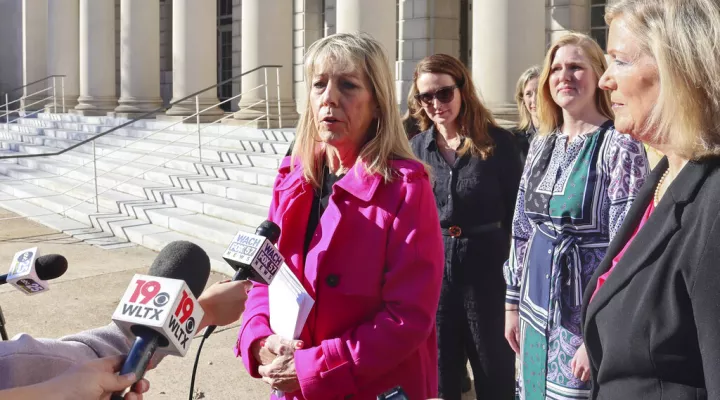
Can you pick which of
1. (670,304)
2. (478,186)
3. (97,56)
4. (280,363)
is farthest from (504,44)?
(97,56)

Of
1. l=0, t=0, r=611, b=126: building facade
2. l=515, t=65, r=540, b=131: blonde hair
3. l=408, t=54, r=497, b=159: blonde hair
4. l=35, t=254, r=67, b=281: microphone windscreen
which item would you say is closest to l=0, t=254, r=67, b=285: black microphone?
l=35, t=254, r=67, b=281: microphone windscreen

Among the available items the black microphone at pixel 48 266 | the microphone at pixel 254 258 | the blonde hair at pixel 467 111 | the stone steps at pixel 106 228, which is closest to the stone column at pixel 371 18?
the stone steps at pixel 106 228

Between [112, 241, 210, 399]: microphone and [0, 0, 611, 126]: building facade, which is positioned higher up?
[0, 0, 611, 126]: building facade

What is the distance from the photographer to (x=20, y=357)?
1566 mm

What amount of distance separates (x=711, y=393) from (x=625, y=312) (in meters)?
0.25

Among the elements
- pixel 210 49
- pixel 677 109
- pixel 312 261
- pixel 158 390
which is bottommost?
pixel 158 390

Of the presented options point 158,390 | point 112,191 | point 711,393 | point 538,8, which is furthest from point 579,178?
point 112,191

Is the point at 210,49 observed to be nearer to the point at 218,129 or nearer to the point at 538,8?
the point at 218,129

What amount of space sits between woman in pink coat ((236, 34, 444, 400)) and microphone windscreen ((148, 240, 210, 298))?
0.48 meters

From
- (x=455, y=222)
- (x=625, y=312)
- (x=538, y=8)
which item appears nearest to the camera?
(x=625, y=312)

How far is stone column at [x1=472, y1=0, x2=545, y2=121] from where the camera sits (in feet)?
29.5

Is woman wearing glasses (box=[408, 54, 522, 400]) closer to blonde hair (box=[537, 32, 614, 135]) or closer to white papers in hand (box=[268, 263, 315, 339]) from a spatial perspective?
blonde hair (box=[537, 32, 614, 135])

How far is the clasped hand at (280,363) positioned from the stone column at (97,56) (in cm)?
1817

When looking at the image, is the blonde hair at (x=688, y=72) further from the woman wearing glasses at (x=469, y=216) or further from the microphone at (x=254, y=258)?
the woman wearing glasses at (x=469, y=216)
